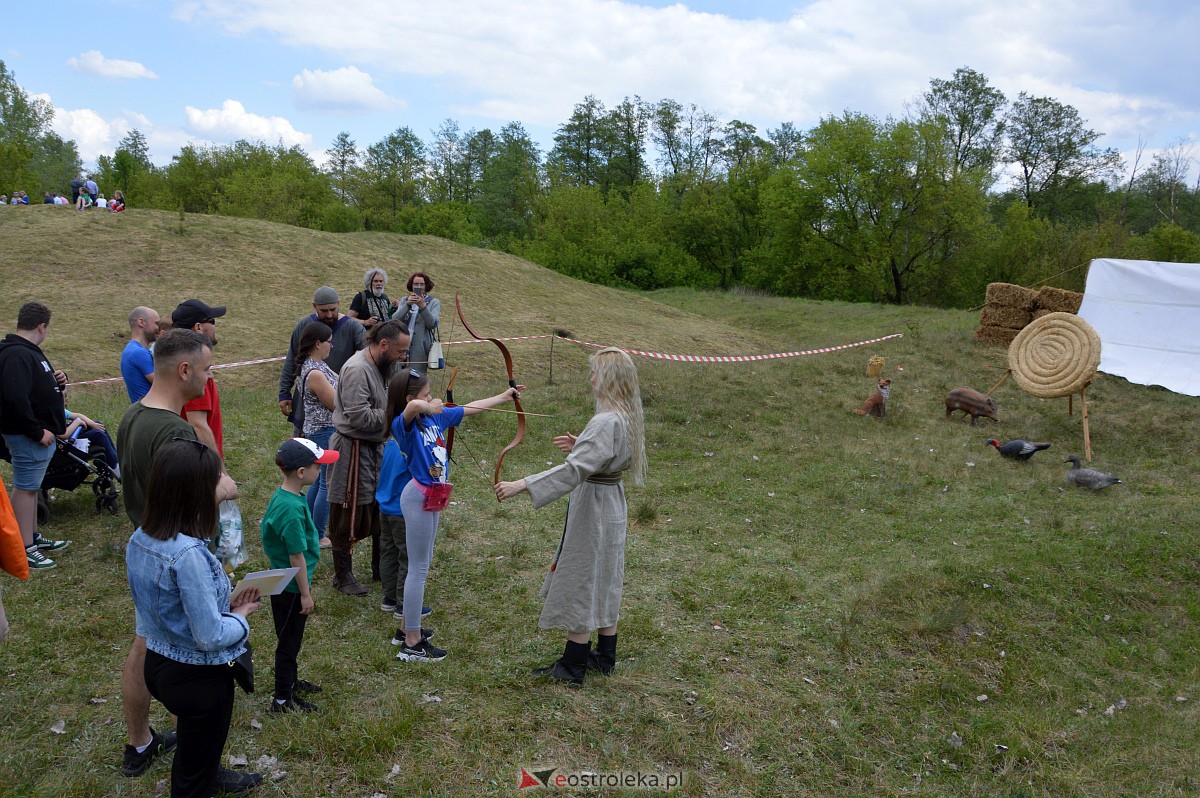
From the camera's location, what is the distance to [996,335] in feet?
59.4

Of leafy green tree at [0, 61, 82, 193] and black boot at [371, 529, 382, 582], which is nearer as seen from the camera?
black boot at [371, 529, 382, 582]

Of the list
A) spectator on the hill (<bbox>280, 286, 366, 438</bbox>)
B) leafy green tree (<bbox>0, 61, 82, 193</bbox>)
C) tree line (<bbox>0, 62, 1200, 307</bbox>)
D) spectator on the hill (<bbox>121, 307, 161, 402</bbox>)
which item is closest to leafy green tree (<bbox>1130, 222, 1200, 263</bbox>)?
tree line (<bbox>0, 62, 1200, 307</bbox>)

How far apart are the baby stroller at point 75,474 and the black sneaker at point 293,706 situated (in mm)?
3724

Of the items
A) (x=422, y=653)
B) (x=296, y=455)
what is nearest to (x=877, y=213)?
(x=422, y=653)

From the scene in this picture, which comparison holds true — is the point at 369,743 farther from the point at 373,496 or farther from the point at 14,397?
the point at 14,397

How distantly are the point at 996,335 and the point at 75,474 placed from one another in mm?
18735

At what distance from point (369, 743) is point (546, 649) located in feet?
4.63

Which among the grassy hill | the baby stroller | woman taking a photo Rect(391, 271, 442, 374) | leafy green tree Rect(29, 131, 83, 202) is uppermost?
leafy green tree Rect(29, 131, 83, 202)

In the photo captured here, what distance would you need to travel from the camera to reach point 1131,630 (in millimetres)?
5863

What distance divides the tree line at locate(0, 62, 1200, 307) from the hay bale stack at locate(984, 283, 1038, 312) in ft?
70.8

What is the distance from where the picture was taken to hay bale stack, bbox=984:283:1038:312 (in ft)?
58.3

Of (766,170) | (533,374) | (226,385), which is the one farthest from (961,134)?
(226,385)

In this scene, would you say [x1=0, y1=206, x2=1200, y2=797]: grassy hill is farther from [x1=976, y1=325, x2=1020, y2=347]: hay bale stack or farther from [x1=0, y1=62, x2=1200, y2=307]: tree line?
[x1=0, y1=62, x2=1200, y2=307]: tree line

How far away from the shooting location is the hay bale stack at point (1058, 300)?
56.5 ft
